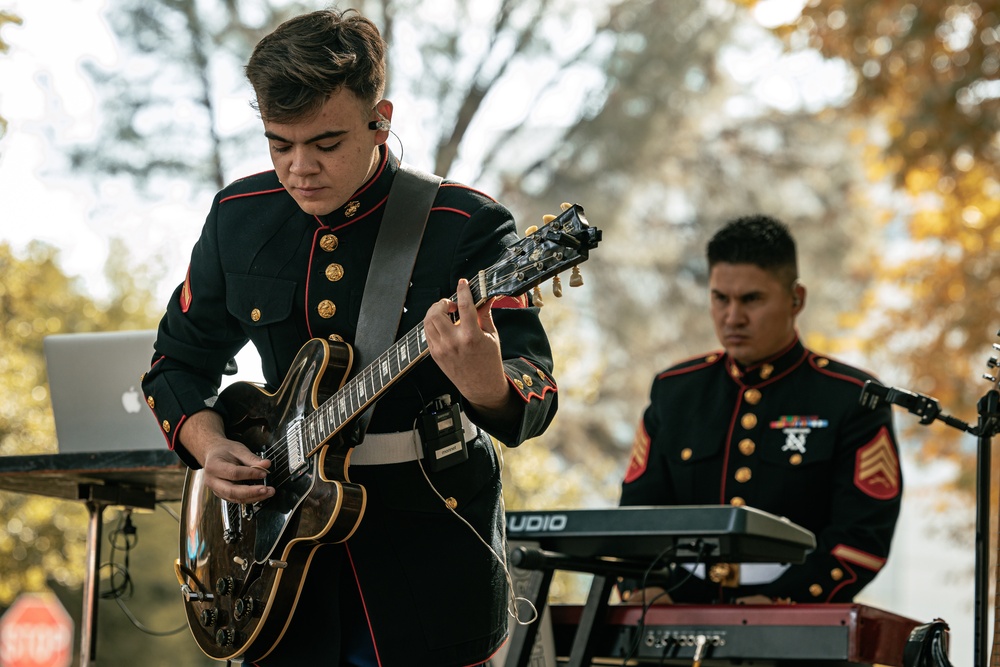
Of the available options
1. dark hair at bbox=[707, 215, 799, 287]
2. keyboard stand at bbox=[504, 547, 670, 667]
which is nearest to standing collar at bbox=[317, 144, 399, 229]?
keyboard stand at bbox=[504, 547, 670, 667]

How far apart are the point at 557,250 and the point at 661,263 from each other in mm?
14791

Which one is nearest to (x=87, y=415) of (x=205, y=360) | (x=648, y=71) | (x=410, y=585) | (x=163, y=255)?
(x=205, y=360)

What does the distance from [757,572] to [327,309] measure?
2.04m

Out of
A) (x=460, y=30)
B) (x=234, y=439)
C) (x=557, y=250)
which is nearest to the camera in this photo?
(x=557, y=250)

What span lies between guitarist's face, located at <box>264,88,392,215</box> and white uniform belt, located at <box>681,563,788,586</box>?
200 centimetres

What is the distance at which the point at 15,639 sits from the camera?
10.6 meters

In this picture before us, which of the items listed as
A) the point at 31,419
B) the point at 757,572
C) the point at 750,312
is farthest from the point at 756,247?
the point at 31,419

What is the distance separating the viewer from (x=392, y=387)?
2.41 metres

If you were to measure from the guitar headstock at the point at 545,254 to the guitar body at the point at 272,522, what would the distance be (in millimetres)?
444

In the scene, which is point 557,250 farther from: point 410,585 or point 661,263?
point 661,263

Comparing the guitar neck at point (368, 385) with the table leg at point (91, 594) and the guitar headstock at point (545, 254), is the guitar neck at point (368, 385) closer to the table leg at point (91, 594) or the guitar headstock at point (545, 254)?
the guitar headstock at point (545, 254)

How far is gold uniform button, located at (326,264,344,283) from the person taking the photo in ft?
8.39

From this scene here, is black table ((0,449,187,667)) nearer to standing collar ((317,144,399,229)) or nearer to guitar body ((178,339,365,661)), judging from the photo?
guitar body ((178,339,365,661))

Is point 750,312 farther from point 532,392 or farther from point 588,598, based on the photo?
point 532,392
